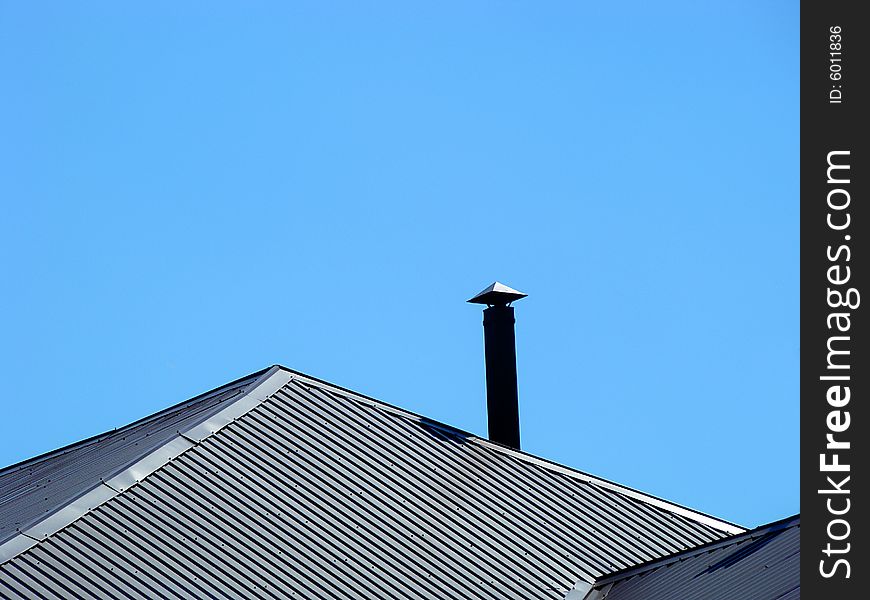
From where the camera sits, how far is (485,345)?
2150cm

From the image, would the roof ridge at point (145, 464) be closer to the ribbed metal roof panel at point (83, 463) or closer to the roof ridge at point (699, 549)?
the ribbed metal roof panel at point (83, 463)

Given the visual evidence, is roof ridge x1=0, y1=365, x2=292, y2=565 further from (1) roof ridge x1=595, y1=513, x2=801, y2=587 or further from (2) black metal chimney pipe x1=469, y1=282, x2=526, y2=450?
(1) roof ridge x1=595, y1=513, x2=801, y2=587

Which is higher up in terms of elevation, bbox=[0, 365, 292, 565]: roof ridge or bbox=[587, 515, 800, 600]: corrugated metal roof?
bbox=[0, 365, 292, 565]: roof ridge

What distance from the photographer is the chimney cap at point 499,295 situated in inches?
840

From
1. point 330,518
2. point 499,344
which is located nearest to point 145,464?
point 330,518

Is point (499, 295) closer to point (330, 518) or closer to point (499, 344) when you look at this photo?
point (499, 344)

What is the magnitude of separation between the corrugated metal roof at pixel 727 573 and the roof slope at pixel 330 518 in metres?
0.68

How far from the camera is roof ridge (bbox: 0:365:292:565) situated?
48.8 ft

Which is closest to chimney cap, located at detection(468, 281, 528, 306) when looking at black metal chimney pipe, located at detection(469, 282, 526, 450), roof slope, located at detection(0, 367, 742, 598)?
black metal chimney pipe, located at detection(469, 282, 526, 450)

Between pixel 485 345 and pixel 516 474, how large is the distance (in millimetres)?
3114

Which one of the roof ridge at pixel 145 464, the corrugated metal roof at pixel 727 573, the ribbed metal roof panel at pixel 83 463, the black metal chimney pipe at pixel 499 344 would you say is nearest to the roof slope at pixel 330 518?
the roof ridge at pixel 145 464

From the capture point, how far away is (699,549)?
16500 millimetres

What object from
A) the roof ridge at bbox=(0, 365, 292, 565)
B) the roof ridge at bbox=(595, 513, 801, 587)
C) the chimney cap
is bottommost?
the roof ridge at bbox=(595, 513, 801, 587)

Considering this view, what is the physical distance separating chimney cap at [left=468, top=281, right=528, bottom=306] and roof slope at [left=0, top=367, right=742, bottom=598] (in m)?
2.58
